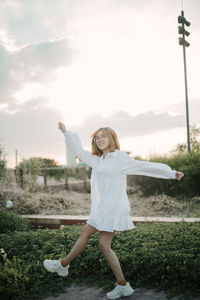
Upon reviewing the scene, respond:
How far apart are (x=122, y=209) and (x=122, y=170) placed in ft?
1.34

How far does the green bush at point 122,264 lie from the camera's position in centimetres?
385

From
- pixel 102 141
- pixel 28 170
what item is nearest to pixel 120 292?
pixel 102 141

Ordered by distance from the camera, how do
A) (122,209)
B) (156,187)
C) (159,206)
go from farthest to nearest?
1. (156,187)
2. (159,206)
3. (122,209)

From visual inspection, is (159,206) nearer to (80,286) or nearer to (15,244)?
(15,244)

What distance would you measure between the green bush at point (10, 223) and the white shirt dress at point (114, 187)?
419 centimetres

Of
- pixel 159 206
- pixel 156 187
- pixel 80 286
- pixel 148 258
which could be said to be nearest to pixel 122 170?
pixel 148 258

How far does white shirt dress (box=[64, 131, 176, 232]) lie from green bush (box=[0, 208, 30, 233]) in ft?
13.8

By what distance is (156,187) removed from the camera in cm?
1193

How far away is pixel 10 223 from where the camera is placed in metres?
7.22

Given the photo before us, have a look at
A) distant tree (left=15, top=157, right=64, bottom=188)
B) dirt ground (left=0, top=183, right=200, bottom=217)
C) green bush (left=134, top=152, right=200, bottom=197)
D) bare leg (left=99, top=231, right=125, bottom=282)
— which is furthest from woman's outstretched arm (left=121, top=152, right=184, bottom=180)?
distant tree (left=15, top=157, right=64, bottom=188)

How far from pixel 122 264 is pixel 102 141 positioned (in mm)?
1755

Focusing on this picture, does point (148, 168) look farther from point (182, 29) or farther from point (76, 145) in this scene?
point (182, 29)

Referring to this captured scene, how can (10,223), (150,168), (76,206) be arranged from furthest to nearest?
(76,206) < (10,223) < (150,168)

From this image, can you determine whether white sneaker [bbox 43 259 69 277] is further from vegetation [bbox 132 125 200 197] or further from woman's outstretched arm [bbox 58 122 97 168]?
vegetation [bbox 132 125 200 197]
